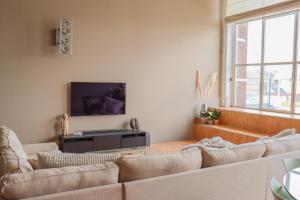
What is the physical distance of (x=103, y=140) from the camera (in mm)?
4902

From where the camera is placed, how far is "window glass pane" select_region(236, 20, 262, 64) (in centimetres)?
601

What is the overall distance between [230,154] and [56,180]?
1405 millimetres

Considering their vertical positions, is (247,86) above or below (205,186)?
above

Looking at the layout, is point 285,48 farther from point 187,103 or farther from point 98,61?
point 98,61

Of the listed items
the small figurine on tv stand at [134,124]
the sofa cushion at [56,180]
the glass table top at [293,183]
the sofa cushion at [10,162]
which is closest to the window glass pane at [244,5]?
the small figurine on tv stand at [134,124]

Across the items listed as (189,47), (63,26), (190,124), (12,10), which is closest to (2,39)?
(12,10)

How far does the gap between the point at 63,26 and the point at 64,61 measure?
626 mm

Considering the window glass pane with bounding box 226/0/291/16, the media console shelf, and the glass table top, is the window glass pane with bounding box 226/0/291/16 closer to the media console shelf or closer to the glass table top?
the media console shelf

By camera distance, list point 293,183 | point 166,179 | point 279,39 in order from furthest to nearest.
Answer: point 279,39, point 166,179, point 293,183

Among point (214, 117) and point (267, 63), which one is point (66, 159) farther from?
point (267, 63)

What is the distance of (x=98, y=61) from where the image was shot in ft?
16.9

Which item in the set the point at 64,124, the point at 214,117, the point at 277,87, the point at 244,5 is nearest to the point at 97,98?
the point at 64,124

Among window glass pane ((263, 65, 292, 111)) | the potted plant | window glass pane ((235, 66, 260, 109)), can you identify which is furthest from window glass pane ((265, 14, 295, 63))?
the potted plant

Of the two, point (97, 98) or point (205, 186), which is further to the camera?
point (97, 98)
